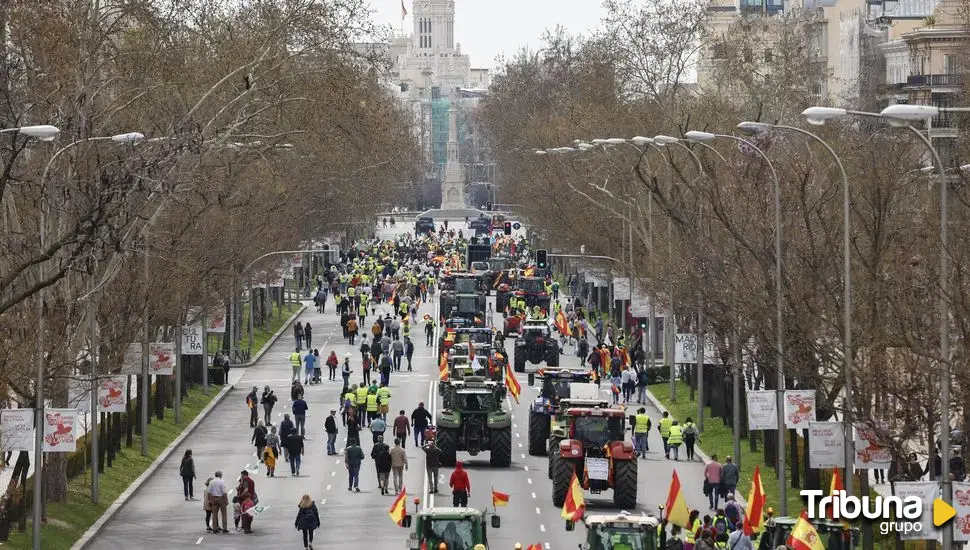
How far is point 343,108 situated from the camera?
5775cm

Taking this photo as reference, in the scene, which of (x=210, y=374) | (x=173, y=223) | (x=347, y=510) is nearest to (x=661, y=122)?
(x=210, y=374)

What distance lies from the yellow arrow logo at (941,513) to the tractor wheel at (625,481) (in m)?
12.2

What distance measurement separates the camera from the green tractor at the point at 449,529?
107 ft

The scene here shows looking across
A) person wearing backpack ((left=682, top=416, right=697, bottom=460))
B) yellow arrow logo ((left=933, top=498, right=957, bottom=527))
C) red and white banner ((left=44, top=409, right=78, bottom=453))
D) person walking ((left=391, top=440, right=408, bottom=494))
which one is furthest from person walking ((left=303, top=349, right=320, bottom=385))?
yellow arrow logo ((left=933, top=498, right=957, bottom=527))

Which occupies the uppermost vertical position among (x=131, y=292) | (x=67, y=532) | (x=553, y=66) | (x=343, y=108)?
(x=553, y=66)

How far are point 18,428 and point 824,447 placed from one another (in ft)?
44.1

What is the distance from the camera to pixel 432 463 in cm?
4478

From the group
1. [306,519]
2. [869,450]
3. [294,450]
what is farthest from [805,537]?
[294,450]

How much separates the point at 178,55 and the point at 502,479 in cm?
1416

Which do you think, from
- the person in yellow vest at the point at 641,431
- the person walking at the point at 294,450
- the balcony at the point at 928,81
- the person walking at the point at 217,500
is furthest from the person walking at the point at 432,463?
the balcony at the point at 928,81

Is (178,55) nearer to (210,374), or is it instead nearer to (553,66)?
(210,374)

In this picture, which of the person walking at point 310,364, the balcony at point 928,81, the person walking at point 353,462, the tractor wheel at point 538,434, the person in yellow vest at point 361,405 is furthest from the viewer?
the balcony at point 928,81

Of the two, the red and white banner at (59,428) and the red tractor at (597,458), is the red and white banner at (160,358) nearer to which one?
the red tractor at (597,458)

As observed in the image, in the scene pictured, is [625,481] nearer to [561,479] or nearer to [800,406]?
[561,479]
